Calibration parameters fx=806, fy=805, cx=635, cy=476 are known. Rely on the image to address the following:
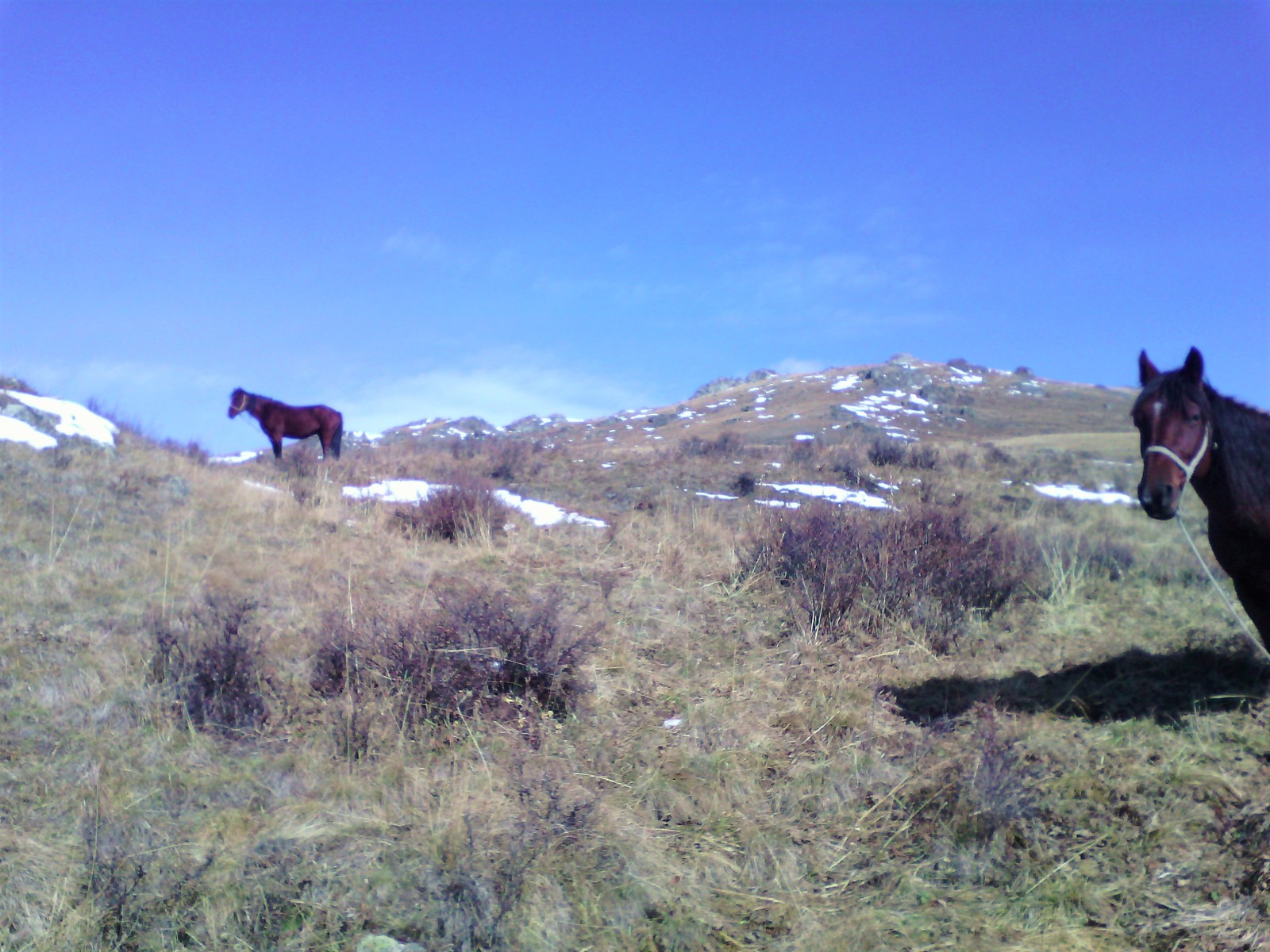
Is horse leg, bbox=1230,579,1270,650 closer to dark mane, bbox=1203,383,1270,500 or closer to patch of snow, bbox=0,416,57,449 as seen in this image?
dark mane, bbox=1203,383,1270,500

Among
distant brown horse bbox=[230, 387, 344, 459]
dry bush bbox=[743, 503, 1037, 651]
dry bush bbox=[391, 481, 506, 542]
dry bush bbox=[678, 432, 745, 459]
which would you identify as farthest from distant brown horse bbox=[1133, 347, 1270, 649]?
distant brown horse bbox=[230, 387, 344, 459]

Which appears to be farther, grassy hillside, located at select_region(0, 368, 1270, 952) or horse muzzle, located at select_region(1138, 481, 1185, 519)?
horse muzzle, located at select_region(1138, 481, 1185, 519)

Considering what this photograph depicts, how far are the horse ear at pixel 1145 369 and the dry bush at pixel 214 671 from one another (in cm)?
565

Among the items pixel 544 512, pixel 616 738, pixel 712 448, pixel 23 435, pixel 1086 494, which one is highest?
pixel 712 448

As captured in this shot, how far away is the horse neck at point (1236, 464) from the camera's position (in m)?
4.29

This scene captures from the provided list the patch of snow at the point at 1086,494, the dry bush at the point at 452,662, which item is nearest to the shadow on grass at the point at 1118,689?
the dry bush at the point at 452,662

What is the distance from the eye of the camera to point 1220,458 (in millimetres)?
4336

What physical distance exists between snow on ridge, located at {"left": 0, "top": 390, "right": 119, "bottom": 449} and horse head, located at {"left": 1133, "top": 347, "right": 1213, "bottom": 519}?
467 inches

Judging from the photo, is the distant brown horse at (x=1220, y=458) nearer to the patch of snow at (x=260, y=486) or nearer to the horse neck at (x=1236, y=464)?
the horse neck at (x=1236, y=464)

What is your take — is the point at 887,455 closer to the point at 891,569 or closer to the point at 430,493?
the point at 430,493

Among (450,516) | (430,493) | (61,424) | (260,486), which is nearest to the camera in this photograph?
(450,516)

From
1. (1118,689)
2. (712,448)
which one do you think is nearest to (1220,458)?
(1118,689)

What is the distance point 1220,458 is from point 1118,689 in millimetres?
1700

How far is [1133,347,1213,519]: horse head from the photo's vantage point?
4.02m
